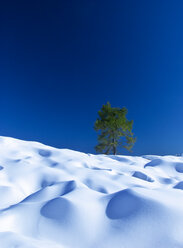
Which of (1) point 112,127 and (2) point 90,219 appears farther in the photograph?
(1) point 112,127

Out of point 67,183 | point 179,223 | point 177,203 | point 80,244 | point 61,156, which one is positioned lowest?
point 80,244

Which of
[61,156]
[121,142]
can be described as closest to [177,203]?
[61,156]

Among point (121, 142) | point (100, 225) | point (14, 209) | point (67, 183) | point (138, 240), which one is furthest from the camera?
point (121, 142)

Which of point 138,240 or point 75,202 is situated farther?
point 75,202

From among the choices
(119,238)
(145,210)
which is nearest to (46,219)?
(119,238)

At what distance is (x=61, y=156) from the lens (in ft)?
9.20

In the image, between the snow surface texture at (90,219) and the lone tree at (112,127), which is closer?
the snow surface texture at (90,219)

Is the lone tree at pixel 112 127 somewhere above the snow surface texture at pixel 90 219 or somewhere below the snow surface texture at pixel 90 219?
above

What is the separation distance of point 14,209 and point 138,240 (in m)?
0.83

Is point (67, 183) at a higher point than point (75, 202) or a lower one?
higher

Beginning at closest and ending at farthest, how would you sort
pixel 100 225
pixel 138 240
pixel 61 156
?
1. pixel 138 240
2. pixel 100 225
3. pixel 61 156

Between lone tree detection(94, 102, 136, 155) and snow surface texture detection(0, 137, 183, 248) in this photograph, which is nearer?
snow surface texture detection(0, 137, 183, 248)

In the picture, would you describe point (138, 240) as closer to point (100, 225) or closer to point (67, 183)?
point (100, 225)

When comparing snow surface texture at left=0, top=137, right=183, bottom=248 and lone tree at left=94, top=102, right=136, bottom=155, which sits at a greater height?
lone tree at left=94, top=102, right=136, bottom=155
